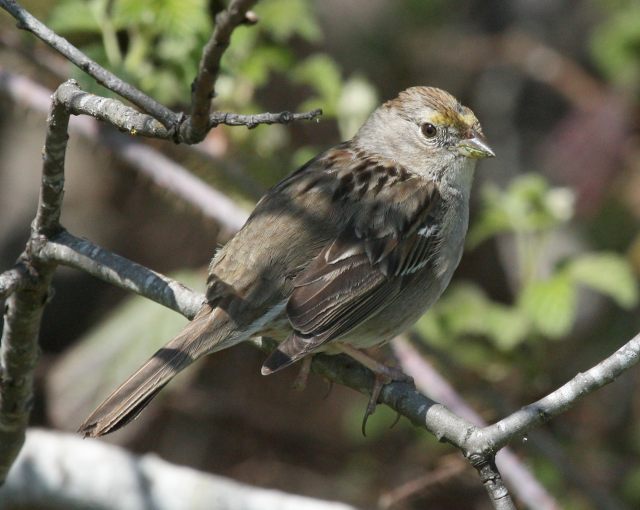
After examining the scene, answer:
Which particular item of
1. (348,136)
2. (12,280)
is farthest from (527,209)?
(12,280)

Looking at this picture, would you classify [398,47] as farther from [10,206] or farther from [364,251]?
[364,251]

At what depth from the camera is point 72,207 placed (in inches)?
254

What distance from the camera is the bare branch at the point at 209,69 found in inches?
82.4

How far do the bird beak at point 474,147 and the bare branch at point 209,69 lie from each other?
199 cm

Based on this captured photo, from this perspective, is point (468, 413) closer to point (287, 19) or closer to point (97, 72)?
point (287, 19)

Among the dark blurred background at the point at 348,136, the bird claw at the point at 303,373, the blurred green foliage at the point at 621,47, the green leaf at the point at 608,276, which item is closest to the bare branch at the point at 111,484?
the bird claw at the point at 303,373

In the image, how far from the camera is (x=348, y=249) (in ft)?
12.1

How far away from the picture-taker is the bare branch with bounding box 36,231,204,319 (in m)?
2.96

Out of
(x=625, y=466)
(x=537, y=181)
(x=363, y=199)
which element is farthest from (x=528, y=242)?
(x=625, y=466)

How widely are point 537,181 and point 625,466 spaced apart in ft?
6.33

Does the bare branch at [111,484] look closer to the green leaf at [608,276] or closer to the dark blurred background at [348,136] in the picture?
the dark blurred background at [348,136]

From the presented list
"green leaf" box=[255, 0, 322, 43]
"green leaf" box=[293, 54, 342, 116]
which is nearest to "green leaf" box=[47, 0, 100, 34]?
"green leaf" box=[255, 0, 322, 43]

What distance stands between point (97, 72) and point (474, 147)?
2012 mm

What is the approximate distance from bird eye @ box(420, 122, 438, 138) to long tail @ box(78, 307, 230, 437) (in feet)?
4.50
